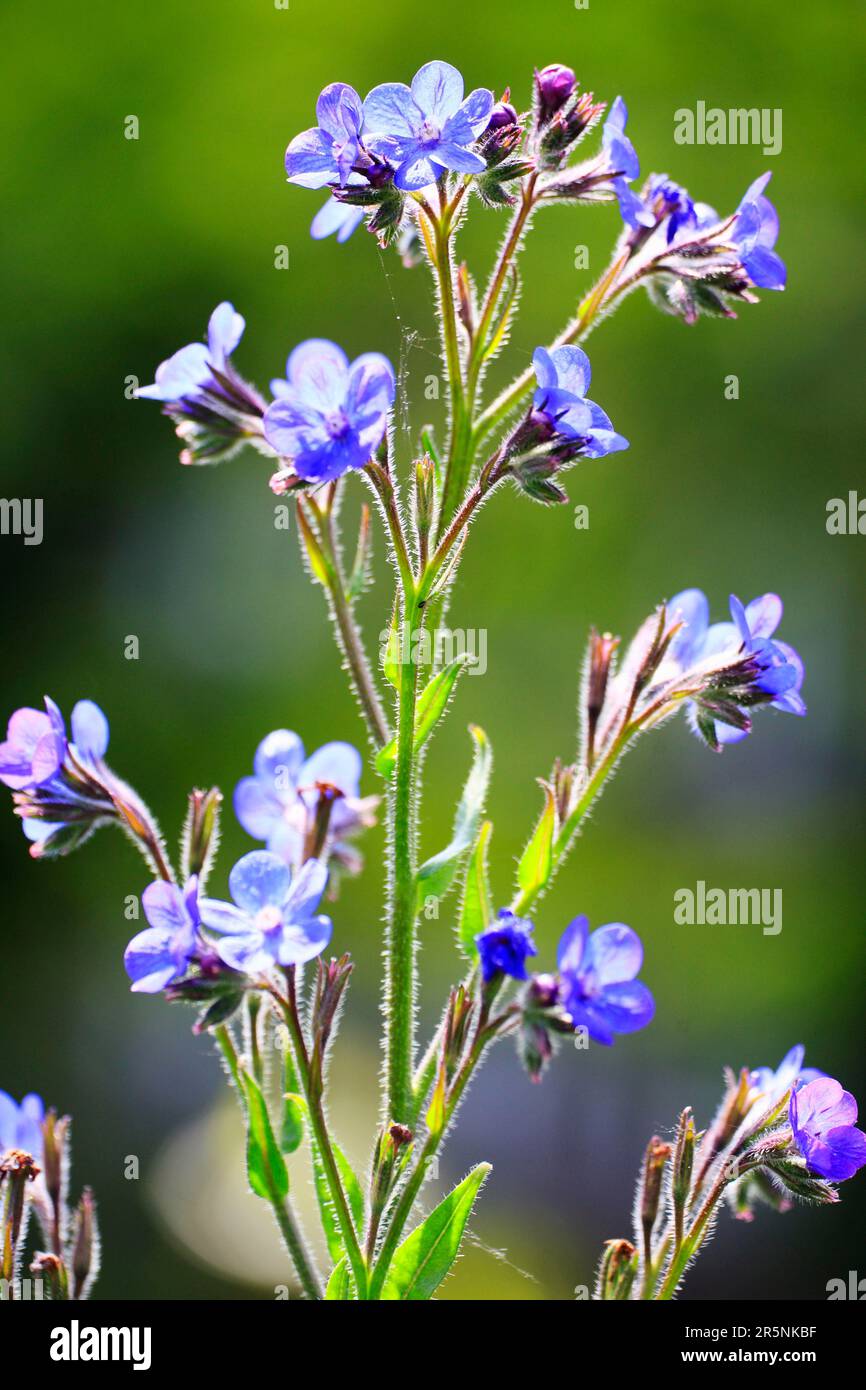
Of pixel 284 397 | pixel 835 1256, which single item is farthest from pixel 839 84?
pixel 284 397

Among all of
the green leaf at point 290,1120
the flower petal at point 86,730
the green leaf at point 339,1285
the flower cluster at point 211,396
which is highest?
the flower cluster at point 211,396

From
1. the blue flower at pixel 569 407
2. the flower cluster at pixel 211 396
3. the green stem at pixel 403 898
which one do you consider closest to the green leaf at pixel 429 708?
the green stem at pixel 403 898

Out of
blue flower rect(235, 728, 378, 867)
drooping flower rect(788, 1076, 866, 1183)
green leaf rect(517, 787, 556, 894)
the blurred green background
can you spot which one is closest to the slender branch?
blue flower rect(235, 728, 378, 867)

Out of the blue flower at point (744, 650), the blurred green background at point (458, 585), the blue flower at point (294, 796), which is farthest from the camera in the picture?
the blurred green background at point (458, 585)

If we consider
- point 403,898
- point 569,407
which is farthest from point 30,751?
point 569,407

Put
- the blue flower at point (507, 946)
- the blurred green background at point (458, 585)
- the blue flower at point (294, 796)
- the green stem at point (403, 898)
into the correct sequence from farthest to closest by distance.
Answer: the blurred green background at point (458, 585) → the blue flower at point (294, 796) → the green stem at point (403, 898) → the blue flower at point (507, 946)

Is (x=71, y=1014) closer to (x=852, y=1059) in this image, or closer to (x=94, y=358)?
(x=94, y=358)

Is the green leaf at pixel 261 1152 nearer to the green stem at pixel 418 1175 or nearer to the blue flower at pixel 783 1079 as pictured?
the green stem at pixel 418 1175

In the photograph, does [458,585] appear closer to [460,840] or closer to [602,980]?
[460,840]
